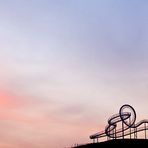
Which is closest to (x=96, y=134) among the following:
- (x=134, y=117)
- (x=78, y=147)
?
(x=78, y=147)

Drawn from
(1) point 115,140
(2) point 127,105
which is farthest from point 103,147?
(2) point 127,105

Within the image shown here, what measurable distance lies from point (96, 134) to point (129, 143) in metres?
18.1

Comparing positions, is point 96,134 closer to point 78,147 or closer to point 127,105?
point 78,147

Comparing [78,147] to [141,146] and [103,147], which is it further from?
[141,146]

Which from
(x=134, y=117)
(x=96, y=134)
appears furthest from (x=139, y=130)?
(x=96, y=134)

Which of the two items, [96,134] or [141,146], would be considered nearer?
[141,146]

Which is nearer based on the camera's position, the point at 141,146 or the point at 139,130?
the point at 141,146

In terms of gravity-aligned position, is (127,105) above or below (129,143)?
above

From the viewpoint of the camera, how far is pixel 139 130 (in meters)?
119

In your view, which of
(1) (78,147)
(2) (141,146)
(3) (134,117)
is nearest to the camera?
(2) (141,146)

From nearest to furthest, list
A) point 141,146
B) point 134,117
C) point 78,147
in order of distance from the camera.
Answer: point 141,146, point 134,117, point 78,147

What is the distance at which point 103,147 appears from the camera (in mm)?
113938

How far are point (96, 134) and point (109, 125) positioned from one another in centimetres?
663

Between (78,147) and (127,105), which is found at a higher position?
(127,105)
